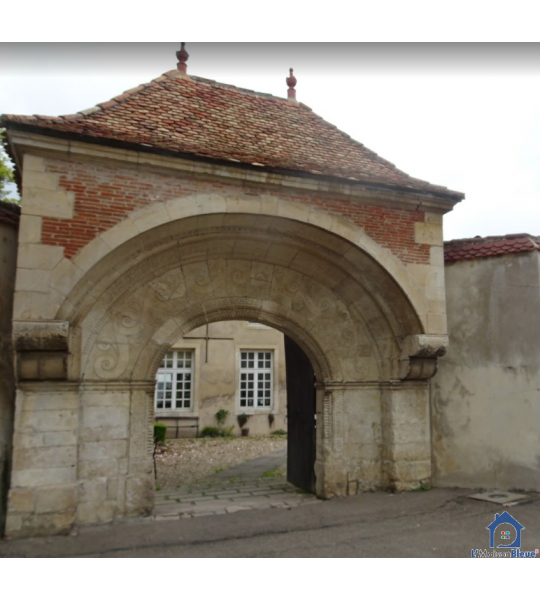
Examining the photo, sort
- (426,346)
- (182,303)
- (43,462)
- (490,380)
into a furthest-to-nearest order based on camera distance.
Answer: (490,380) → (426,346) → (182,303) → (43,462)

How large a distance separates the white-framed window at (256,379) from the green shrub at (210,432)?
3.82ft

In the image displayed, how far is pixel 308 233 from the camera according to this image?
6.30 metres

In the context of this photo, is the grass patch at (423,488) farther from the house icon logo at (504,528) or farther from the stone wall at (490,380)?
the house icon logo at (504,528)

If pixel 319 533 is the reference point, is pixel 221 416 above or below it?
above

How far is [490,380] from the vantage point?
270 inches

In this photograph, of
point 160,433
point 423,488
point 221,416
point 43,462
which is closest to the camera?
point 43,462

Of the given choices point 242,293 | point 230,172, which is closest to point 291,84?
point 230,172

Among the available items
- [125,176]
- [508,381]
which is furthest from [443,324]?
[125,176]

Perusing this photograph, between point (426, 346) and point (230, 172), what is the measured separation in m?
3.32

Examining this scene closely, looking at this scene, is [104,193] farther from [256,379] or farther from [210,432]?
[256,379]

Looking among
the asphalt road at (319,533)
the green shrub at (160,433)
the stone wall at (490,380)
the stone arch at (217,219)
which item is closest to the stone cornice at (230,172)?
the stone arch at (217,219)

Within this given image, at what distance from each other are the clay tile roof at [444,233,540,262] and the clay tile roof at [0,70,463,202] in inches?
31.6

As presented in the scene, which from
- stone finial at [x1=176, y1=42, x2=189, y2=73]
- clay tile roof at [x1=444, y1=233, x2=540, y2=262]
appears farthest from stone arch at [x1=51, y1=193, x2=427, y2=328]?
stone finial at [x1=176, y1=42, x2=189, y2=73]

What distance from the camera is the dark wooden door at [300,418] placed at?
724cm
